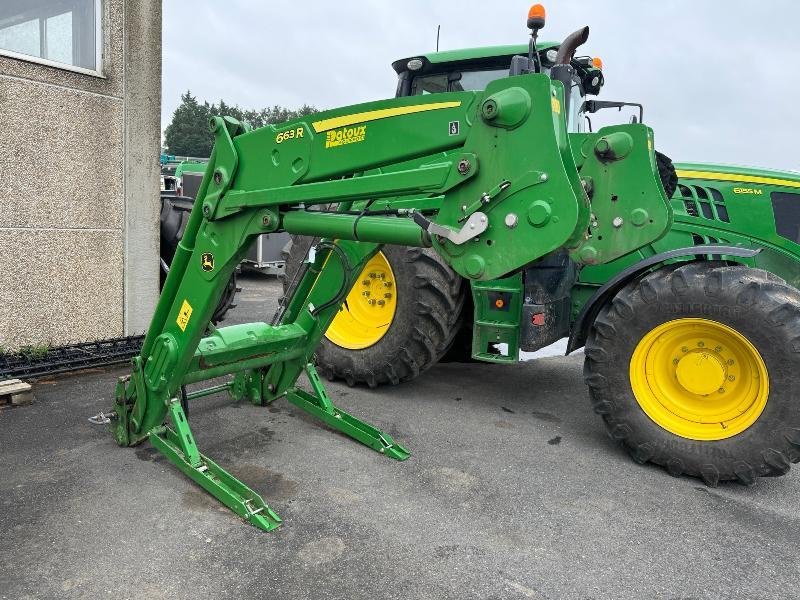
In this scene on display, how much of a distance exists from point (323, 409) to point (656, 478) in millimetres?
2034

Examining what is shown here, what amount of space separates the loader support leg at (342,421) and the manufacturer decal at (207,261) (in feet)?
3.65

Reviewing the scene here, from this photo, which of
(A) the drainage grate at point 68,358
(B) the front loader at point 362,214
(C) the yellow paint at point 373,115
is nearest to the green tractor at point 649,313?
(B) the front loader at point 362,214

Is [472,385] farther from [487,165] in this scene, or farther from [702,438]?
[487,165]

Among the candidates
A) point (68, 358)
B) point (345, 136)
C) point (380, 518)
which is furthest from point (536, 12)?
point (68, 358)

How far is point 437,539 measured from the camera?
8.86 feet

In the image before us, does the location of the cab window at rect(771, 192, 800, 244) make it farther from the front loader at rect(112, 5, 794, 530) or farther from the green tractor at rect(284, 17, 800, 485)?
the front loader at rect(112, 5, 794, 530)

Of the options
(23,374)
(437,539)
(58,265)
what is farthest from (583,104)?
(23,374)

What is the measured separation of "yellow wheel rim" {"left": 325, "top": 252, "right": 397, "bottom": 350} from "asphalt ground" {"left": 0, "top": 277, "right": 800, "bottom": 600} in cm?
80

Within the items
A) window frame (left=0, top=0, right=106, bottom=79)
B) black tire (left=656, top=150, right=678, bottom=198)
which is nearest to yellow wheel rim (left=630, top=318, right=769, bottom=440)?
black tire (left=656, top=150, right=678, bottom=198)

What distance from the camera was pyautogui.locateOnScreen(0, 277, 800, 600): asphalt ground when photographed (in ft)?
7.85

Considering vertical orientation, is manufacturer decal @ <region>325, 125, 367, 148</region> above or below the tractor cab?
below

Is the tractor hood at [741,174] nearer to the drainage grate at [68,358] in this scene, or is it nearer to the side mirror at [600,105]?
the side mirror at [600,105]

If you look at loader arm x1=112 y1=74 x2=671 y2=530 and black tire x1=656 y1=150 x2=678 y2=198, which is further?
black tire x1=656 y1=150 x2=678 y2=198

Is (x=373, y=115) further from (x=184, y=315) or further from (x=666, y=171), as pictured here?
(x=666, y=171)
